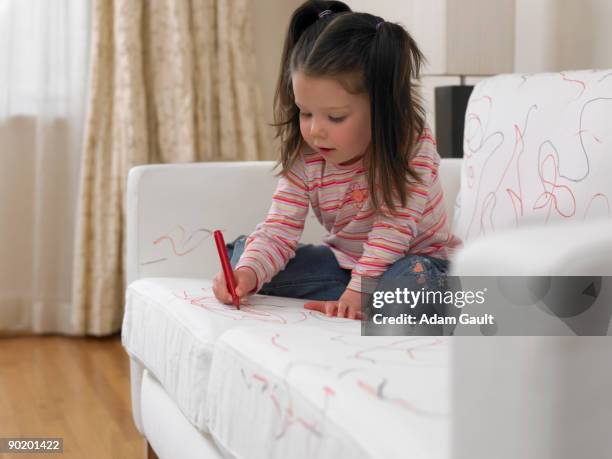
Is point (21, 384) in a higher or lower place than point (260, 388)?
lower

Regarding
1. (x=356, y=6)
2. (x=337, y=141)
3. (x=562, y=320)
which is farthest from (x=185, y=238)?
(x=356, y=6)

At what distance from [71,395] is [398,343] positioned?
135 cm

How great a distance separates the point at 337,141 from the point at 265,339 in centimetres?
41

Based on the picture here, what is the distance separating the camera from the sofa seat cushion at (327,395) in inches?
26.2

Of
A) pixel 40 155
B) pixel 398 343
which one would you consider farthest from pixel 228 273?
pixel 40 155

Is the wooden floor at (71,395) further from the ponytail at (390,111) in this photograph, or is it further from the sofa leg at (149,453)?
the ponytail at (390,111)

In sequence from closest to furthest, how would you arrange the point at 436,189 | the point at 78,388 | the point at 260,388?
the point at 260,388
the point at 436,189
the point at 78,388

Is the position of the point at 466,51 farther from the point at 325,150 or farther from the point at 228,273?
the point at 228,273

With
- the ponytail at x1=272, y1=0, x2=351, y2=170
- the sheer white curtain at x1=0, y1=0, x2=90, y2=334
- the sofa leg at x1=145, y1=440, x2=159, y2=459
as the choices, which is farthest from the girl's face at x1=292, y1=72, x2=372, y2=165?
the sheer white curtain at x1=0, y1=0, x2=90, y2=334

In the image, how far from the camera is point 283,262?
138 cm

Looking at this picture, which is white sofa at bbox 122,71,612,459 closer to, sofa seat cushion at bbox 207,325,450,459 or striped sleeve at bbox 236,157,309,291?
sofa seat cushion at bbox 207,325,450,459

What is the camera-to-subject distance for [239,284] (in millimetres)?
1267

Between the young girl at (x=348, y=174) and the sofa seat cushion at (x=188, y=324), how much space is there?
5cm

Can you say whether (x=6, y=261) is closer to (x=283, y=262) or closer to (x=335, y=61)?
(x=283, y=262)
